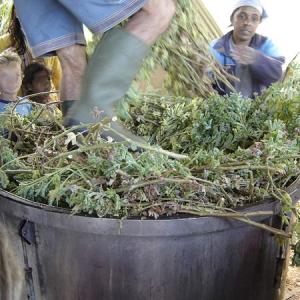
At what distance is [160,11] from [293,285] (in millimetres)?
1665

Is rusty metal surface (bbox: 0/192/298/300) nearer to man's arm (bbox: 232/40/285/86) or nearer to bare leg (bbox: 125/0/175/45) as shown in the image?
bare leg (bbox: 125/0/175/45)

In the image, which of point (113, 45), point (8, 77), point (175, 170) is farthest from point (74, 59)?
point (8, 77)

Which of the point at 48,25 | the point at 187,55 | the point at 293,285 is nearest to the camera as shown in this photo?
the point at 48,25

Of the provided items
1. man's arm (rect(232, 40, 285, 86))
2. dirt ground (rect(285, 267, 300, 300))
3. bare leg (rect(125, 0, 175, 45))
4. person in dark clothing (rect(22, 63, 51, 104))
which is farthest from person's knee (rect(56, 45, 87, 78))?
person in dark clothing (rect(22, 63, 51, 104))

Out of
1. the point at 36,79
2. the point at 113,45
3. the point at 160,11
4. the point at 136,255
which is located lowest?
the point at 136,255

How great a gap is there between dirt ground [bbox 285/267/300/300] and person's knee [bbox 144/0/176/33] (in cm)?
153

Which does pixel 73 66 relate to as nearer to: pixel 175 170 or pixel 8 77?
pixel 175 170

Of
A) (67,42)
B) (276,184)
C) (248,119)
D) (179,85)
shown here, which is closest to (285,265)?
(276,184)

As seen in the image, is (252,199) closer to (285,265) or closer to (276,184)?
(276,184)

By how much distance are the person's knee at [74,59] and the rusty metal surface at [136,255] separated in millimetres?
686

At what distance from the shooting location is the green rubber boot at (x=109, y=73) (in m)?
1.74

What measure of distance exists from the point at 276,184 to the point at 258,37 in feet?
6.09

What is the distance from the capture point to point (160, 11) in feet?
5.73

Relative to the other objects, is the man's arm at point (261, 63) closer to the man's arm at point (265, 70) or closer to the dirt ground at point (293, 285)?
the man's arm at point (265, 70)
